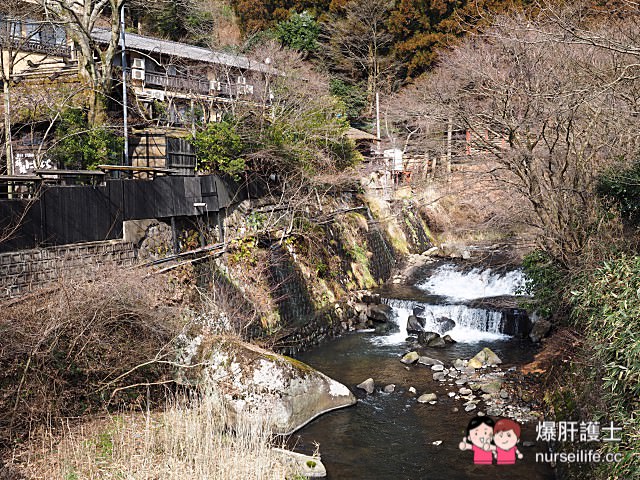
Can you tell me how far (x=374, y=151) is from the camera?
29375mm

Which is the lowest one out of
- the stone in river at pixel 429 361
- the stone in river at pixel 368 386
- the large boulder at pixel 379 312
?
the stone in river at pixel 368 386

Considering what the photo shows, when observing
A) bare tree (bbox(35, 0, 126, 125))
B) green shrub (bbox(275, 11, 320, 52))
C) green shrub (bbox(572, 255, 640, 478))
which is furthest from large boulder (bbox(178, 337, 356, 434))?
green shrub (bbox(275, 11, 320, 52))

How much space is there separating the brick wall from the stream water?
18.2 feet

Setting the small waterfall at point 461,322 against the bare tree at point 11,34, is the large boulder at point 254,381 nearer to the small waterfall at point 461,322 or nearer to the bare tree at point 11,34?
the small waterfall at point 461,322

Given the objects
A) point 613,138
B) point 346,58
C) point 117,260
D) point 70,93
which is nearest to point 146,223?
point 117,260

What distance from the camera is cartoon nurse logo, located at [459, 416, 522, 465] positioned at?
937 cm

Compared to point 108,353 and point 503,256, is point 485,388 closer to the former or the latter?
point 108,353

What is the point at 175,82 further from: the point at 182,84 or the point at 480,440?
the point at 480,440

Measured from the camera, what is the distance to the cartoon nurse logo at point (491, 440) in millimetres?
9370

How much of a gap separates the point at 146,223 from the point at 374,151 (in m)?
17.9

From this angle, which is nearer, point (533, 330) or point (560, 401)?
point (560, 401)

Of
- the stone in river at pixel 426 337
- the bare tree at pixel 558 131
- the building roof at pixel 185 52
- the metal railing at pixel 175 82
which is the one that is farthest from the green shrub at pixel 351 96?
the bare tree at pixel 558 131

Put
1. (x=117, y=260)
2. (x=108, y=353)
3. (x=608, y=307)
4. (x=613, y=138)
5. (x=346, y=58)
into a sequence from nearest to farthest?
1. (x=608, y=307)
2. (x=108, y=353)
3. (x=613, y=138)
4. (x=117, y=260)
5. (x=346, y=58)

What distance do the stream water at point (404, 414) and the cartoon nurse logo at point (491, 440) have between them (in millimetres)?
138
